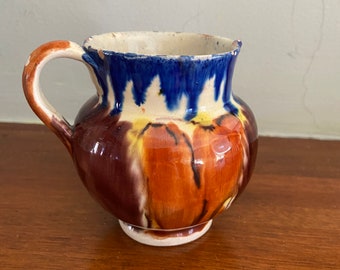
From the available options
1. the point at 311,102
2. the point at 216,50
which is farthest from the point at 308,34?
the point at 216,50

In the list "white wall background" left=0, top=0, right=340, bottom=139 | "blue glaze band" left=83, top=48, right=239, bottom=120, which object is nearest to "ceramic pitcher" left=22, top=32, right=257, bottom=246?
"blue glaze band" left=83, top=48, right=239, bottom=120

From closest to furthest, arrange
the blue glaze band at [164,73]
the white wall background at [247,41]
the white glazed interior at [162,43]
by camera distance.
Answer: the blue glaze band at [164,73] < the white glazed interior at [162,43] < the white wall background at [247,41]

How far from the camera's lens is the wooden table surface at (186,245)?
0.40 m

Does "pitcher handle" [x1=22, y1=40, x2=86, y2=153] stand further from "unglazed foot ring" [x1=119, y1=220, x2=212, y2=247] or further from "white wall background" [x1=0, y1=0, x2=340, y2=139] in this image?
"white wall background" [x1=0, y1=0, x2=340, y2=139]

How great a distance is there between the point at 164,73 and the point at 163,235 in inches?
6.0

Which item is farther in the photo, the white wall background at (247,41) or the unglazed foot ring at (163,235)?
the white wall background at (247,41)

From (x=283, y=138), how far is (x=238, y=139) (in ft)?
1.03

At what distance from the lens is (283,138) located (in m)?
0.68

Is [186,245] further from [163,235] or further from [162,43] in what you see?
[162,43]

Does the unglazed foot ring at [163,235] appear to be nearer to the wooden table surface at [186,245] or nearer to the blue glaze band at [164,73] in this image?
the wooden table surface at [186,245]

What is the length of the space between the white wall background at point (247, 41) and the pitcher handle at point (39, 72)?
10.2 inches

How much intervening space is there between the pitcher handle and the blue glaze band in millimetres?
16

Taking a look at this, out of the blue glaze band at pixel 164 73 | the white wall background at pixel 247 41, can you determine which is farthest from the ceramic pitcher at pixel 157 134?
the white wall background at pixel 247 41

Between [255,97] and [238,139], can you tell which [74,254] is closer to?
[238,139]
